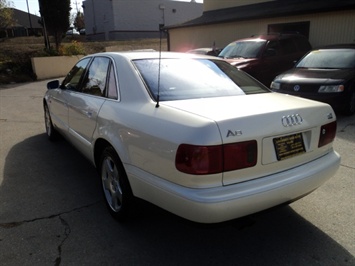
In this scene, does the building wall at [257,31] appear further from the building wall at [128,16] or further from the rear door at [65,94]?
the building wall at [128,16]

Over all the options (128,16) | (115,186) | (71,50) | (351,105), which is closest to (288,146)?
(115,186)

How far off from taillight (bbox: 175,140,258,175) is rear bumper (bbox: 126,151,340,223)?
0.14m

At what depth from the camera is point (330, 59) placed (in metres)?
8.06

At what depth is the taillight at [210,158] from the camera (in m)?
2.20

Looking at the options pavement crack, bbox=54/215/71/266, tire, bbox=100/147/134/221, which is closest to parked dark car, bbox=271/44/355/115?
tire, bbox=100/147/134/221

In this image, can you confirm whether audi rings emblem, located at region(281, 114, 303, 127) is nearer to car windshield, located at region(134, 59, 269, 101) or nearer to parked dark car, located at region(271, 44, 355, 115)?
car windshield, located at region(134, 59, 269, 101)

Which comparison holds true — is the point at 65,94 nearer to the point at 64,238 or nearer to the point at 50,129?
the point at 50,129

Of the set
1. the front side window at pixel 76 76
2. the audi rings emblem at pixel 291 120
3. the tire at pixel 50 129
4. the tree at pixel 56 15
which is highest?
the tree at pixel 56 15

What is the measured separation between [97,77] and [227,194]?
2162 millimetres

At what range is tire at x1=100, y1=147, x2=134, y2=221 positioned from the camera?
2875 millimetres

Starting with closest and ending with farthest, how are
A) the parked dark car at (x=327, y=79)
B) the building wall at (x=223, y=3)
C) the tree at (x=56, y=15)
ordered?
the parked dark car at (x=327, y=79), the building wall at (x=223, y=3), the tree at (x=56, y=15)

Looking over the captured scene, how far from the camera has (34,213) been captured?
3328mm

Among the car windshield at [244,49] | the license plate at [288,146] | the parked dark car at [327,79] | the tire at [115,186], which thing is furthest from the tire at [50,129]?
the car windshield at [244,49]

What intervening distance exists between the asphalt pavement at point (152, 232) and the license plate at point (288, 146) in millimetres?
454
